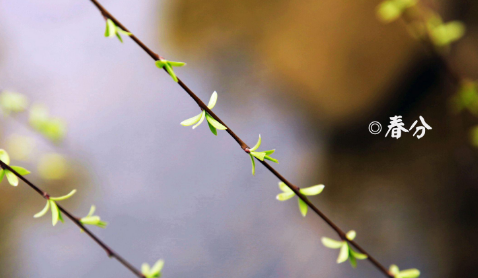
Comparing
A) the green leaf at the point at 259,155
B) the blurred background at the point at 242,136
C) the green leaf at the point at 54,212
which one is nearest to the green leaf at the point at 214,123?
the green leaf at the point at 259,155

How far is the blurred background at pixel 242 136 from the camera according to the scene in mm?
1107

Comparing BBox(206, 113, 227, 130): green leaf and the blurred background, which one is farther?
the blurred background

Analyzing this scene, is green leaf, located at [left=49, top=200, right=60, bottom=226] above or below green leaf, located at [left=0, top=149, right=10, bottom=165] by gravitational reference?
below

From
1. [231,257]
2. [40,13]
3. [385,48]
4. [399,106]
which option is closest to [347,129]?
[399,106]

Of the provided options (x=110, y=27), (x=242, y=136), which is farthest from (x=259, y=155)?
(x=242, y=136)

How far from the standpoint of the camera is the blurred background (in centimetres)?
111

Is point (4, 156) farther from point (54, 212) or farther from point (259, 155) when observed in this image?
point (259, 155)

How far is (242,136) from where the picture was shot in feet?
3.96

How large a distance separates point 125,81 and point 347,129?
910 mm

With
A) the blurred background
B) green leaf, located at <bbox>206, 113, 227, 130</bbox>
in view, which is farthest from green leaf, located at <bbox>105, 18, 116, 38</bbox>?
the blurred background

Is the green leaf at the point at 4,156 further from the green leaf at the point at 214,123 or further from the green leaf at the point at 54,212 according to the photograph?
the green leaf at the point at 214,123

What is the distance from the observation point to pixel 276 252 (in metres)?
1.13

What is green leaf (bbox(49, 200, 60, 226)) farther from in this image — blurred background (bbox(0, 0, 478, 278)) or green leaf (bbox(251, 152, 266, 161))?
blurred background (bbox(0, 0, 478, 278))

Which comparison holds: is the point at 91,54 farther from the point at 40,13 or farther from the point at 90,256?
the point at 90,256
